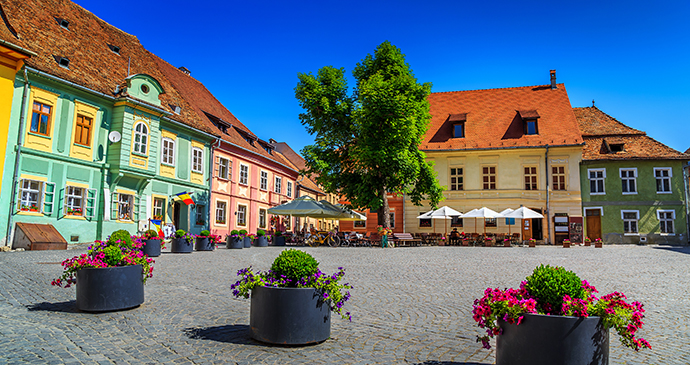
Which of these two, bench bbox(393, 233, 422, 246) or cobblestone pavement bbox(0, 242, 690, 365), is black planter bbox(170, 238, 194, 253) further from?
bench bbox(393, 233, 422, 246)

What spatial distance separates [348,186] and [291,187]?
46.9 feet

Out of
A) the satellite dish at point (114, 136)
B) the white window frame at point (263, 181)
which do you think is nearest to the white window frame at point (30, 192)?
the satellite dish at point (114, 136)

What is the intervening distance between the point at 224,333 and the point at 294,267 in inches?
49.3

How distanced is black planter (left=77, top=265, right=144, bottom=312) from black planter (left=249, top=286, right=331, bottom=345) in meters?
2.49

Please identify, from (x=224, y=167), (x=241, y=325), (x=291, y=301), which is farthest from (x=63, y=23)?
(x=291, y=301)

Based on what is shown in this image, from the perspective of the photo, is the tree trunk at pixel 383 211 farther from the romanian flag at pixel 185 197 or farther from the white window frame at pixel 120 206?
the white window frame at pixel 120 206

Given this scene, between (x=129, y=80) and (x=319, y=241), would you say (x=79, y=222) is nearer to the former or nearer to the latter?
(x=129, y=80)

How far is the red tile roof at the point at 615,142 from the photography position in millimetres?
33000

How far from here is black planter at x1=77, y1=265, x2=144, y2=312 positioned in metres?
6.53

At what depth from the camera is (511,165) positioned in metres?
34.2

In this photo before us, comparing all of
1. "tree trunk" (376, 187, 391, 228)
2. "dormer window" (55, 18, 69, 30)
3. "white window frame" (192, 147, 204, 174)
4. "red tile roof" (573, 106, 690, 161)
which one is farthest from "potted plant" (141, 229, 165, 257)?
"red tile roof" (573, 106, 690, 161)

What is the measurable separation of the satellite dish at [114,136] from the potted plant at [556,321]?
20.6m


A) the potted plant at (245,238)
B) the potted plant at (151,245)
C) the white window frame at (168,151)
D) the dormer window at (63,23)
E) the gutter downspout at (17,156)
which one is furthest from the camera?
the white window frame at (168,151)

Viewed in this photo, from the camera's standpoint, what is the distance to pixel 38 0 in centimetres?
2230
